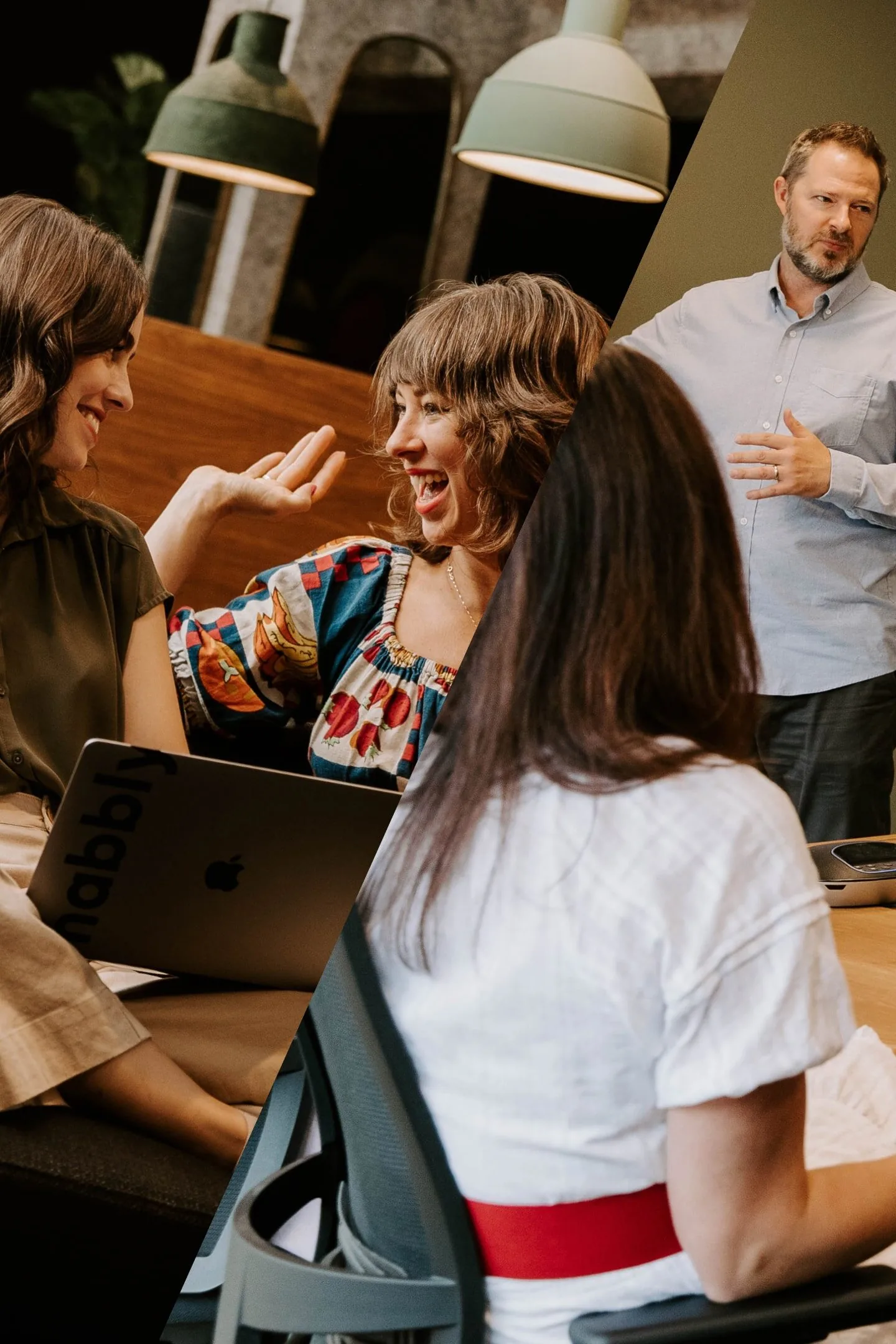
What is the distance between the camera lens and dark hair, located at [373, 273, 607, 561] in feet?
1.47

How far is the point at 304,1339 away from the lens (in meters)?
0.43

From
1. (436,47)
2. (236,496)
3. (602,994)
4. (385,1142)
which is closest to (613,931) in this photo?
(602,994)

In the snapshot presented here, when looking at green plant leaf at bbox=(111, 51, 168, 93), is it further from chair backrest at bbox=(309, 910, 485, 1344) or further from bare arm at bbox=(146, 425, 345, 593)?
chair backrest at bbox=(309, 910, 485, 1344)

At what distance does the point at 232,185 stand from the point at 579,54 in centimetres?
14

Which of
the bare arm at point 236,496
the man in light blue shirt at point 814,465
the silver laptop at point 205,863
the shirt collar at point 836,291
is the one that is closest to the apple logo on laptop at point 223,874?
the silver laptop at point 205,863

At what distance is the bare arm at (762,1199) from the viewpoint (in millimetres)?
405

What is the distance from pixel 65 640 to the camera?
46 centimetres

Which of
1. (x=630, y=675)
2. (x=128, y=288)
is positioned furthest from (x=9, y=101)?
(x=630, y=675)

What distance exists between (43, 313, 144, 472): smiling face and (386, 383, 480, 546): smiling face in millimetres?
105

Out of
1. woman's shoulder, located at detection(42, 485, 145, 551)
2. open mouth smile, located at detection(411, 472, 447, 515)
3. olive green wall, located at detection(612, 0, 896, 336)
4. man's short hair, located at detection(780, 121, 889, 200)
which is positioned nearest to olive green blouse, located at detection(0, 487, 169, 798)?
woman's shoulder, located at detection(42, 485, 145, 551)

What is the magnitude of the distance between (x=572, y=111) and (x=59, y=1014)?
0.40 meters

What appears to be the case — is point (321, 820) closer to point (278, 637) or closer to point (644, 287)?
point (278, 637)

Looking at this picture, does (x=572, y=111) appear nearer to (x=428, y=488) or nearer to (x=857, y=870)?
(x=428, y=488)

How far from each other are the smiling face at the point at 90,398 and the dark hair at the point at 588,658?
0.55 feet
